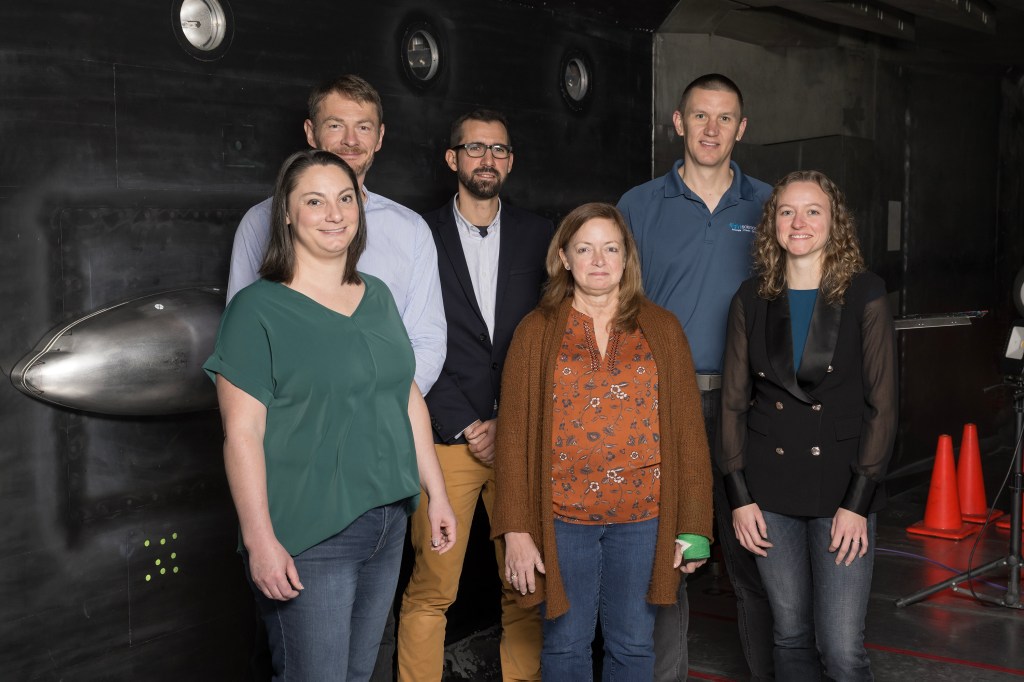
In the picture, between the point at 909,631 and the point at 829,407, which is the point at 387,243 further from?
the point at 909,631

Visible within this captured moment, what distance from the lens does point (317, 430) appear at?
235 cm

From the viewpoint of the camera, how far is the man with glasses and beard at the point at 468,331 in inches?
138

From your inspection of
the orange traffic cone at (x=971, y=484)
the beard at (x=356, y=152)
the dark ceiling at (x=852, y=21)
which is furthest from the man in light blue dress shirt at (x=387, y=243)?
the orange traffic cone at (x=971, y=484)

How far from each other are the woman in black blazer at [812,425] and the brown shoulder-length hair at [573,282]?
1.12 ft

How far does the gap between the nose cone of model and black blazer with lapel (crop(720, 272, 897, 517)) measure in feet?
5.39

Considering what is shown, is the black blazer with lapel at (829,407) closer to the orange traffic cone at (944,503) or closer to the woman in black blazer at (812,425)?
the woman in black blazer at (812,425)

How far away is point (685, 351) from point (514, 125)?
6.40ft

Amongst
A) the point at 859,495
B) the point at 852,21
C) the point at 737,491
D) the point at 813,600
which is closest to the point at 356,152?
the point at 737,491

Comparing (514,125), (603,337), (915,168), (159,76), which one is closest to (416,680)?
(603,337)

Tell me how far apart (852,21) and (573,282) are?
14.1ft

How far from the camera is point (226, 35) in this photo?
3.39m

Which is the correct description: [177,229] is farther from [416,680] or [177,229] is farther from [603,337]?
[416,680]

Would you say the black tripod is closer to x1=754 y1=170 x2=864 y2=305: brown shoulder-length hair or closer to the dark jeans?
the dark jeans

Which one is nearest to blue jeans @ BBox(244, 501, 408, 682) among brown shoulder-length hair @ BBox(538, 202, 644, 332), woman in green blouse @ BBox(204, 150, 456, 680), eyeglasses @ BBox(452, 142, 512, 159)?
woman in green blouse @ BBox(204, 150, 456, 680)
